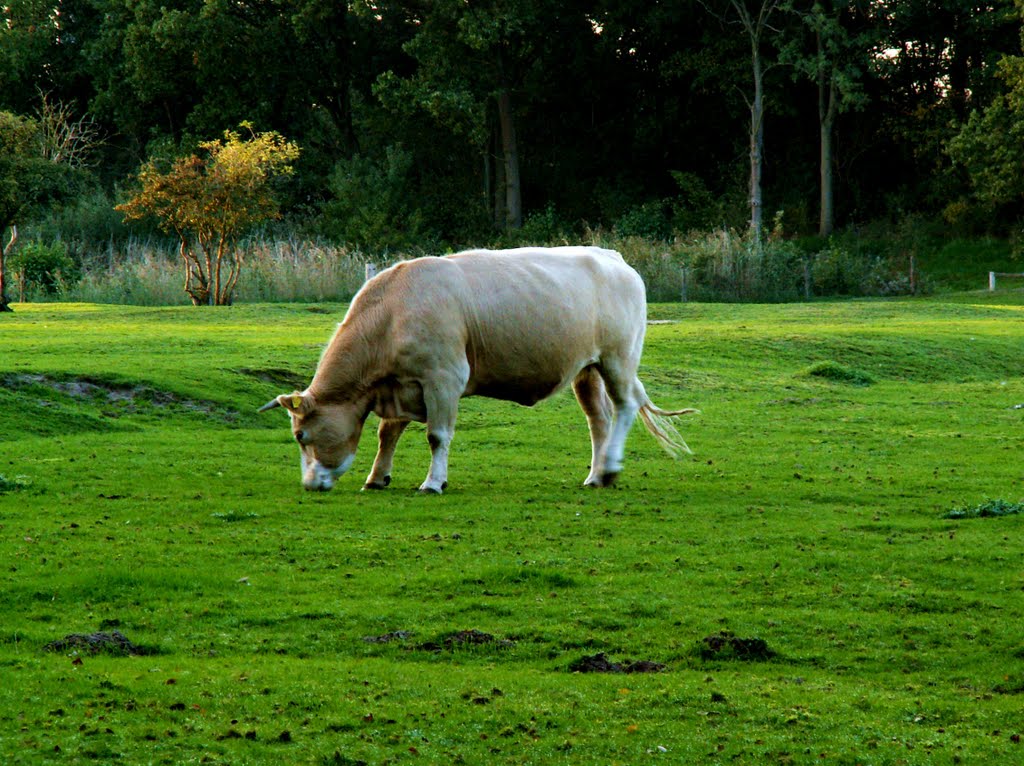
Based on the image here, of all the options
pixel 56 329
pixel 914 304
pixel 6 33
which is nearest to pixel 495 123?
pixel 6 33

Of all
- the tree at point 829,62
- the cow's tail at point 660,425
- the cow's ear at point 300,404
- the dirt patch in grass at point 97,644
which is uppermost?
the tree at point 829,62

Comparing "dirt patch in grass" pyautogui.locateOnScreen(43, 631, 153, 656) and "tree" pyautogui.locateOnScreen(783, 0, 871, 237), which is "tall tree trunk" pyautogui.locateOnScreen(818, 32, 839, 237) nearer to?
"tree" pyautogui.locateOnScreen(783, 0, 871, 237)

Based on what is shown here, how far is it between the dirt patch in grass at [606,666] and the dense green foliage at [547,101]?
153 feet

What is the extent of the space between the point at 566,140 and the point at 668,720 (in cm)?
5925

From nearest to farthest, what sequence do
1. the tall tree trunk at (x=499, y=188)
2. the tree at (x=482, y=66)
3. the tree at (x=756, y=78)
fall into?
1. the tree at (x=482, y=66)
2. the tree at (x=756, y=78)
3. the tall tree trunk at (x=499, y=188)

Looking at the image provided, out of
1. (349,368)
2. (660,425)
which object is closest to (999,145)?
(660,425)

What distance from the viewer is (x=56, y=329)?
24875mm

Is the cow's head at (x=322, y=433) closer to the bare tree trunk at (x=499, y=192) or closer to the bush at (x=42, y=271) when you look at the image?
the bush at (x=42, y=271)

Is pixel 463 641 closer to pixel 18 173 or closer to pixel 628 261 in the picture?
pixel 18 173

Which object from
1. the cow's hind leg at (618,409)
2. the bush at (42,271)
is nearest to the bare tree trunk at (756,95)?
the bush at (42,271)

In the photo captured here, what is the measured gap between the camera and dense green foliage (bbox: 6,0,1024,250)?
2188 inches

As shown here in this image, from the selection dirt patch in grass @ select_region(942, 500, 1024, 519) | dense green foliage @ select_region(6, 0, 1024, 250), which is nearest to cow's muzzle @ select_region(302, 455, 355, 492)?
dirt patch in grass @ select_region(942, 500, 1024, 519)

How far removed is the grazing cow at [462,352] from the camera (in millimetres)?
12703

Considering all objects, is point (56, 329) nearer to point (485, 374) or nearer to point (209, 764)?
point (485, 374)
